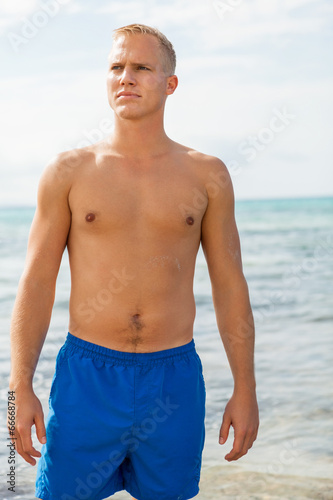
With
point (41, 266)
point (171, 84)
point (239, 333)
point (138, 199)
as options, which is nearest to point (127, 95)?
point (171, 84)

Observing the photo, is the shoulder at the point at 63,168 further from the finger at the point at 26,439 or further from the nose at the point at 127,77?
the finger at the point at 26,439

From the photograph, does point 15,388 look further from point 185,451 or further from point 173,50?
point 173,50

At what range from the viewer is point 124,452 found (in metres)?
2.32

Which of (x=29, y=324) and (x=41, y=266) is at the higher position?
(x=41, y=266)

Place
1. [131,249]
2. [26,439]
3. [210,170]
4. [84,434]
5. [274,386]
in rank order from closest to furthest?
[26,439], [84,434], [131,249], [210,170], [274,386]

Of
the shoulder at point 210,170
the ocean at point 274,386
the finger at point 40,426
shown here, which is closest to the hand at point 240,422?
the finger at point 40,426

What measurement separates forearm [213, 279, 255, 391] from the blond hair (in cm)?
80

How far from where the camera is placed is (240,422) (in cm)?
243

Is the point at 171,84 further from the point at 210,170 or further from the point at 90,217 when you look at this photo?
the point at 90,217

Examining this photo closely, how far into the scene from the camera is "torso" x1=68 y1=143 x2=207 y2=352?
2348 mm

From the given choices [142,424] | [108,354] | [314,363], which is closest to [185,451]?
[142,424]

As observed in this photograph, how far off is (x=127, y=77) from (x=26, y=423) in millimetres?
1150

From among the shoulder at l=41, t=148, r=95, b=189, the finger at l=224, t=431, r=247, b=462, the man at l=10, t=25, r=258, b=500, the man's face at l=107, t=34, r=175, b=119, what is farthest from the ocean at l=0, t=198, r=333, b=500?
the man's face at l=107, t=34, r=175, b=119

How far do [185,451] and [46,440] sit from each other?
1.50 ft
